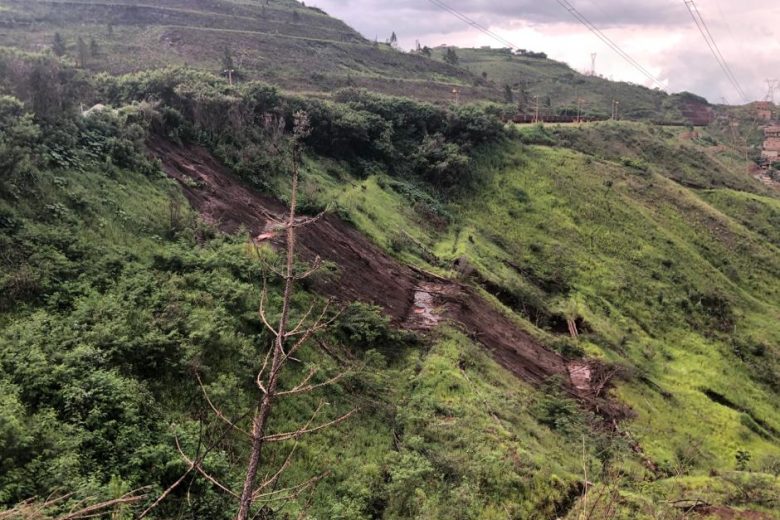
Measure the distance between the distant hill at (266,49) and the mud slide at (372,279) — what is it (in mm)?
25987

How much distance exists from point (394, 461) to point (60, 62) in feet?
52.1

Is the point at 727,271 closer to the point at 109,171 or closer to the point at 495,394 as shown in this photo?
the point at 495,394

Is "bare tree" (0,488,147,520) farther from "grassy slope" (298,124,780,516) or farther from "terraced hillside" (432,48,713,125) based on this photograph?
"terraced hillside" (432,48,713,125)

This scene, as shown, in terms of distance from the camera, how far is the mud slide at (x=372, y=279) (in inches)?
688

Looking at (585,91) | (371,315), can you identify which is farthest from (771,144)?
(371,315)

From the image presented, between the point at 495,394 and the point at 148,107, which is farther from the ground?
the point at 148,107

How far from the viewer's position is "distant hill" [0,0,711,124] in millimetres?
52344

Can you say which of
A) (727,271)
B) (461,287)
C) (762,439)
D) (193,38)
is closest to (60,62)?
(461,287)

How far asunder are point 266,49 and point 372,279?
56.1m

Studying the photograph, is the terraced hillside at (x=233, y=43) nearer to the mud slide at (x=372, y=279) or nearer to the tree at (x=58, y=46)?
the tree at (x=58, y=46)

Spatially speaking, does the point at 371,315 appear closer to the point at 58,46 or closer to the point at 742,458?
the point at 742,458

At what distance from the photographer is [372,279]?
740 inches

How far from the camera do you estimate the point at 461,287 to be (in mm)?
20516

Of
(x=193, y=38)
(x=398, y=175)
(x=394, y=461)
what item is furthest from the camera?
(x=193, y=38)
